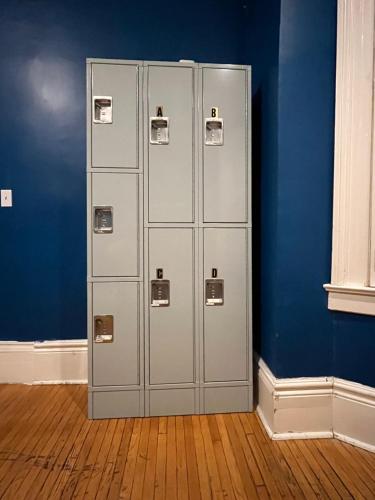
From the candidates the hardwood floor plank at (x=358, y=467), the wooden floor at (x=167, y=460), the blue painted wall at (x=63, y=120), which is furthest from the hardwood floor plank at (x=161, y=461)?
the hardwood floor plank at (x=358, y=467)

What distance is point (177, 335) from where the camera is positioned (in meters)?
1.98

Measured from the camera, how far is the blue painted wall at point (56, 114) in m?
2.35

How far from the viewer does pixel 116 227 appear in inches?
76.1

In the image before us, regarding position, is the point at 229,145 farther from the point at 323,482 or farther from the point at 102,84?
the point at 323,482

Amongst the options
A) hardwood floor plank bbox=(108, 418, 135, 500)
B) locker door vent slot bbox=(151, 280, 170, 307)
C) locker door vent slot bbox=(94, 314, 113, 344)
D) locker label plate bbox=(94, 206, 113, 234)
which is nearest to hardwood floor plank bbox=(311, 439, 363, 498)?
hardwood floor plank bbox=(108, 418, 135, 500)

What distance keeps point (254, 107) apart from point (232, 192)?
674mm

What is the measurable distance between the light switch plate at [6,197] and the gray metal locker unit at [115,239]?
0.86 meters

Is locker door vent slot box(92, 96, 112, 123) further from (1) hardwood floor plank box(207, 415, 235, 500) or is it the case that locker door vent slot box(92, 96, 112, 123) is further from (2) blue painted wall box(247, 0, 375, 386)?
(1) hardwood floor plank box(207, 415, 235, 500)

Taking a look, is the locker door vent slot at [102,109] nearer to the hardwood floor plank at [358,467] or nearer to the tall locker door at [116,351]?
the tall locker door at [116,351]

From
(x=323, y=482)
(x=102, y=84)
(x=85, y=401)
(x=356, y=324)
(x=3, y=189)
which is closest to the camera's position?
(x=323, y=482)

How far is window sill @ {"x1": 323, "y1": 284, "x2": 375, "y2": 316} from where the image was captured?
1697 millimetres

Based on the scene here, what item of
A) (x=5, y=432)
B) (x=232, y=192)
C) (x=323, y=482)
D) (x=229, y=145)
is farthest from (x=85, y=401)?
(x=229, y=145)

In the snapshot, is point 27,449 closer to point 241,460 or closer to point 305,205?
point 241,460

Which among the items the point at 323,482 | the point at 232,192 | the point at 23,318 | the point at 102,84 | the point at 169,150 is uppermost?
the point at 102,84
